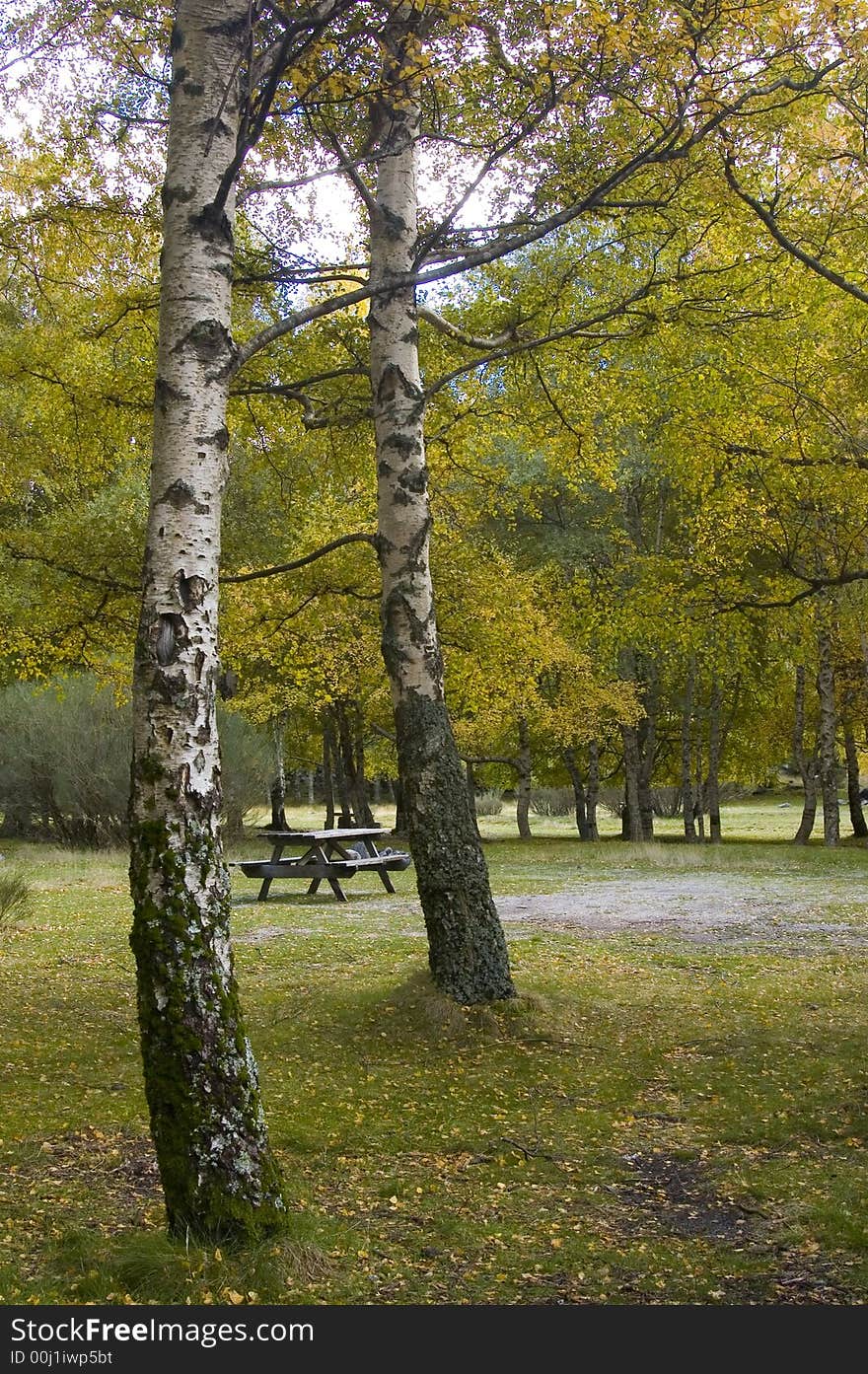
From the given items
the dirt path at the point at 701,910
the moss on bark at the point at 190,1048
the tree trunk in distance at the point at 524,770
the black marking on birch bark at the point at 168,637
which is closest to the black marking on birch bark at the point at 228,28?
the black marking on birch bark at the point at 168,637

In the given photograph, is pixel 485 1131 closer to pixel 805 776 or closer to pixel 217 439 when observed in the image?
pixel 217 439

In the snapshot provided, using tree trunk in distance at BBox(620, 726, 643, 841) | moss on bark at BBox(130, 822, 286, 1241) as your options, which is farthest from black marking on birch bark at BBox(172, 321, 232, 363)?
tree trunk in distance at BBox(620, 726, 643, 841)

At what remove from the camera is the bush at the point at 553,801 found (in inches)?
1943

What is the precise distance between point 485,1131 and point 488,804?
141 feet

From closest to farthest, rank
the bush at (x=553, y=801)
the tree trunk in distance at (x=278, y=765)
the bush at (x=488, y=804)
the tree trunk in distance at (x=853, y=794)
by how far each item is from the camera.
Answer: the tree trunk in distance at (x=853, y=794) < the tree trunk in distance at (x=278, y=765) < the bush at (x=488, y=804) < the bush at (x=553, y=801)

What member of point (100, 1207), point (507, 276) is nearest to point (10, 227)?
point (507, 276)

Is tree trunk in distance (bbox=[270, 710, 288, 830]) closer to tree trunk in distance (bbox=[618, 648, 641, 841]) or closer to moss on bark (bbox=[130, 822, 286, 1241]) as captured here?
tree trunk in distance (bbox=[618, 648, 641, 841])

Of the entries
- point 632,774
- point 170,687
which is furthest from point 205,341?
point 632,774

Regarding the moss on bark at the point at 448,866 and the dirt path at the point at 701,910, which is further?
the dirt path at the point at 701,910

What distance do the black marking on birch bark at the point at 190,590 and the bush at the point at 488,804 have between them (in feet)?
144

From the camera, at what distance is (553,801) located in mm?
49812

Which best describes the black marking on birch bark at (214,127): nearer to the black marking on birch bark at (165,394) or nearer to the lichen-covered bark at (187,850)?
the lichen-covered bark at (187,850)

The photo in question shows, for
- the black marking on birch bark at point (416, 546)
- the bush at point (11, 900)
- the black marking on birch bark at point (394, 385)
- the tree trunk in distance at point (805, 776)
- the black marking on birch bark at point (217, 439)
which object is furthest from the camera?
the tree trunk in distance at point (805, 776)

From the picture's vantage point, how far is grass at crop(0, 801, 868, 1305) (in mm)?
3852
